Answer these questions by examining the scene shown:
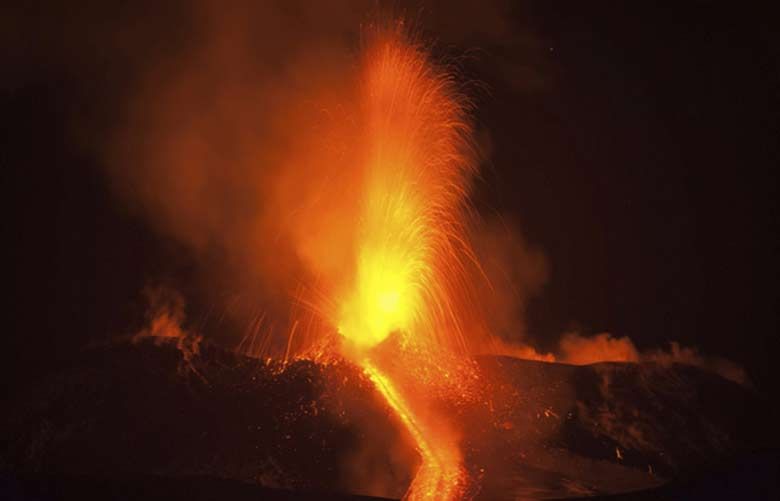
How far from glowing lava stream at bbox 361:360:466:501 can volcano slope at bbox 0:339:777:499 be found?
32cm

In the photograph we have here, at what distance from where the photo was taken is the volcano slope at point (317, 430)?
1481cm

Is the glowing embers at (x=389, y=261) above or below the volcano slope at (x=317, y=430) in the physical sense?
above

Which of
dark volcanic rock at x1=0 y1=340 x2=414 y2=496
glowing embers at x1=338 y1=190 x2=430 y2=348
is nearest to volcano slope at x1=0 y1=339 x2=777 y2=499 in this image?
dark volcanic rock at x1=0 y1=340 x2=414 y2=496

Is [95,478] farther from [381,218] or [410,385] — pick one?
[381,218]

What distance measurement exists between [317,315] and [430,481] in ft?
29.2

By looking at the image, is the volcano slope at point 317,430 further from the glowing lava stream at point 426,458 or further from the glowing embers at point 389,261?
the glowing embers at point 389,261

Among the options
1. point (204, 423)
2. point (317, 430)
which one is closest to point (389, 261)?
point (317, 430)

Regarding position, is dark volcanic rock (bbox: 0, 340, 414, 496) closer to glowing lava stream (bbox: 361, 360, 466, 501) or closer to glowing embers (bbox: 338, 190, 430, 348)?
glowing lava stream (bbox: 361, 360, 466, 501)

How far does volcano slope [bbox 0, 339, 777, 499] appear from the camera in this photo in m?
14.8

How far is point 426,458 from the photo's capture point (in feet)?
52.0

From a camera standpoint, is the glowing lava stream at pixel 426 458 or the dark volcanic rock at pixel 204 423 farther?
the dark volcanic rock at pixel 204 423

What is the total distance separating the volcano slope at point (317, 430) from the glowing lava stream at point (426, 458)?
316mm

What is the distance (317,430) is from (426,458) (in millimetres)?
2454

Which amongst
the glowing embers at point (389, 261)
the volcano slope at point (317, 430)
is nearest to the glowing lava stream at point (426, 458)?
the volcano slope at point (317, 430)
